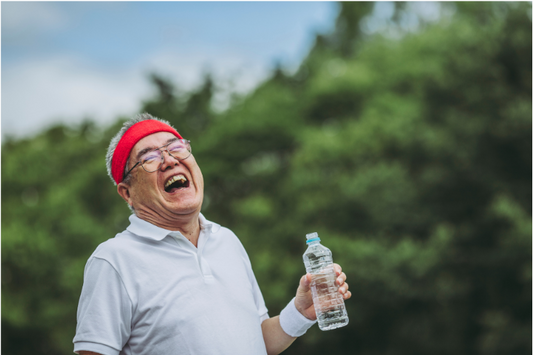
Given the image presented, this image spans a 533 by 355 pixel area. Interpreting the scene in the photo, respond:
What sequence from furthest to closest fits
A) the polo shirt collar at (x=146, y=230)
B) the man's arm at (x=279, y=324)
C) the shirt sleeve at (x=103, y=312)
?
the man's arm at (x=279, y=324) → the polo shirt collar at (x=146, y=230) → the shirt sleeve at (x=103, y=312)

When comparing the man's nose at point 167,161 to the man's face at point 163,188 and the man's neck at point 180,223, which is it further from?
the man's neck at point 180,223

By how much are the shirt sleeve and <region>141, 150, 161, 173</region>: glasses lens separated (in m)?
0.48

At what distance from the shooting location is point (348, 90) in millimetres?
27391

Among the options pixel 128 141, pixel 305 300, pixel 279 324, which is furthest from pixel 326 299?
pixel 128 141

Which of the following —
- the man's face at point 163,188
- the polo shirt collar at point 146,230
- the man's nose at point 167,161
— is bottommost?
the polo shirt collar at point 146,230

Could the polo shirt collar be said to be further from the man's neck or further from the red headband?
the red headband

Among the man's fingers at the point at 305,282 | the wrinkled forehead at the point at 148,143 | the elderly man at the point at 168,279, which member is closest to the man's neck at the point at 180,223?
the elderly man at the point at 168,279

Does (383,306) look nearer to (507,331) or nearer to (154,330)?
(507,331)

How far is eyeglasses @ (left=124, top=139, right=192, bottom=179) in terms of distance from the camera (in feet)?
7.92

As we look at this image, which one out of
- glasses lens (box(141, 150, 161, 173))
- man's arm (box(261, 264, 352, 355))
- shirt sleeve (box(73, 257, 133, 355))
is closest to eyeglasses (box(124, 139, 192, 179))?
glasses lens (box(141, 150, 161, 173))

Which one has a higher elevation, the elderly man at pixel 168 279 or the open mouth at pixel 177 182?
the open mouth at pixel 177 182

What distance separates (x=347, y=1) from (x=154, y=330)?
3649 cm

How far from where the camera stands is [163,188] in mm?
2414

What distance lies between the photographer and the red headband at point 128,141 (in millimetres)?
2449
